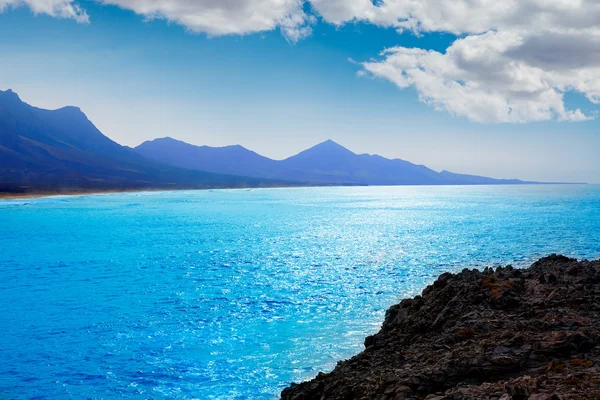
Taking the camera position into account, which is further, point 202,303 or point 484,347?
point 202,303

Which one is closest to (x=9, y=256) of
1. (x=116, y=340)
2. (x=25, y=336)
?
(x=25, y=336)

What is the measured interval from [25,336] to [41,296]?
28.8ft

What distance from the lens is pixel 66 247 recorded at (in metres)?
51.3

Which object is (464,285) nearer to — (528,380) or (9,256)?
(528,380)

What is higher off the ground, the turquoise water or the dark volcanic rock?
the dark volcanic rock

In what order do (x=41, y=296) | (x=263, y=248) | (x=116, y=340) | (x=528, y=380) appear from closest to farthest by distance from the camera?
1. (x=528, y=380)
2. (x=116, y=340)
3. (x=41, y=296)
4. (x=263, y=248)

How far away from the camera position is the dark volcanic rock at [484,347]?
361 inches

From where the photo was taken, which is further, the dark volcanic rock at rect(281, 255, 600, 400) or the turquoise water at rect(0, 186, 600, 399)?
the turquoise water at rect(0, 186, 600, 399)

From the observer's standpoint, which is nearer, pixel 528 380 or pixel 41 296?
pixel 528 380

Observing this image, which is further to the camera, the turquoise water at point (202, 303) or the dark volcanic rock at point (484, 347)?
the turquoise water at point (202, 303)

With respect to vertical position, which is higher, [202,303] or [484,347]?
[484,347]

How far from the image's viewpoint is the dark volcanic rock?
30.1ft

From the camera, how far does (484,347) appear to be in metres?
11.6

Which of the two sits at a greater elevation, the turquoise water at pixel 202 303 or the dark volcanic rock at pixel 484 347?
the dark volcanic rock at pixel 484 347
